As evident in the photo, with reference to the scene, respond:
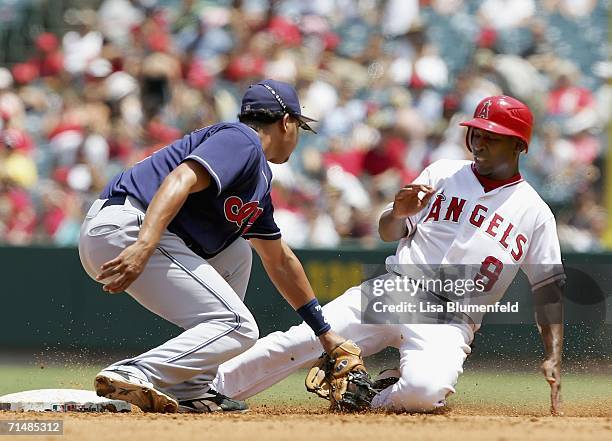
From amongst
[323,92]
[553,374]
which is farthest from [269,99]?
[323,92]

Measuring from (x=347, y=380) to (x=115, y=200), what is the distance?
1443 mm

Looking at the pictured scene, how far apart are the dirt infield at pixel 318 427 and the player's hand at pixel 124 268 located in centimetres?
56

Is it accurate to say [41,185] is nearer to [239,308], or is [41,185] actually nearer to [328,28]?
[328,28]

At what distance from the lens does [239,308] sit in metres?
4.79

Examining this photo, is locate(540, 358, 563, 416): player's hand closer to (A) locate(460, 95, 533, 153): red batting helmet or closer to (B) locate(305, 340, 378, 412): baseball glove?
(B) locate(305, 340, 378, 412): baseball glove

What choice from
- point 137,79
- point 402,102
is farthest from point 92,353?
point 402,102

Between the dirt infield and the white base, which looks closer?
the dirt infield

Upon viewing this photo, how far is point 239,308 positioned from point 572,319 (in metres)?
3.97

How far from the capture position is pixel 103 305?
27.3ft

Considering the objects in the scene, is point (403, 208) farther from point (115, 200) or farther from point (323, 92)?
point (323, 92)

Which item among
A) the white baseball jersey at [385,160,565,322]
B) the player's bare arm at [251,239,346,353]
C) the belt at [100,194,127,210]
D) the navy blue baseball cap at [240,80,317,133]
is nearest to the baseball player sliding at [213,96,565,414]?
the white baseball jersey at [385,160,565,322]

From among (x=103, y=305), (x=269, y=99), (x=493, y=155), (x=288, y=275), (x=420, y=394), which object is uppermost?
(x=269, y=99)

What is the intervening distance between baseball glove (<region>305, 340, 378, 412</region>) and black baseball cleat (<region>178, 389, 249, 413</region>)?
0.46 m

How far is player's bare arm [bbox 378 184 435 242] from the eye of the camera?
5.21 metres
